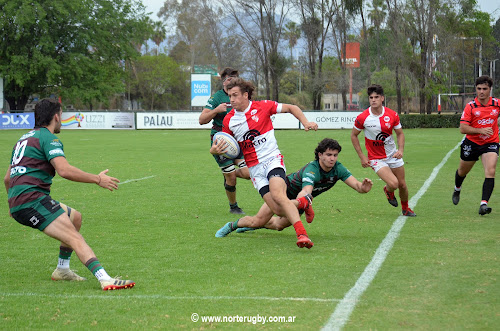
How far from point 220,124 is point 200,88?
44741 mm

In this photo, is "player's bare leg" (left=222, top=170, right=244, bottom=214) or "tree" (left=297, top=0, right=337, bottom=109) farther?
"tree" (left=297, top=0, right=337, bottom=109)

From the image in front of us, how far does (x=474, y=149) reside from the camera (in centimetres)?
1027

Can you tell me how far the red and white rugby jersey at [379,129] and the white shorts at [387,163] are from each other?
62 mm

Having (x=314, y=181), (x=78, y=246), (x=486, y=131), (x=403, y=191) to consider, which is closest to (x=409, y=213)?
(x=403, y=191)

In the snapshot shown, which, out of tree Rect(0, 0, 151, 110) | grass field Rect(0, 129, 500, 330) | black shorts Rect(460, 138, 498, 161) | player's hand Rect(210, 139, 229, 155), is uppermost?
tree Rect(0, 0, 151, 110)

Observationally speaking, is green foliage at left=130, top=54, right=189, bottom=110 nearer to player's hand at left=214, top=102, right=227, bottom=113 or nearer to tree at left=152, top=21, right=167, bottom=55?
tree at left=152, top=21, right=167, bottom=55

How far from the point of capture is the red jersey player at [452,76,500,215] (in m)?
9.97

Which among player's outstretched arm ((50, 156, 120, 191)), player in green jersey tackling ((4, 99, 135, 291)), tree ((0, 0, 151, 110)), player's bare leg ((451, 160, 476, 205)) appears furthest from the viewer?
tree ((0, 0, 151, 110))

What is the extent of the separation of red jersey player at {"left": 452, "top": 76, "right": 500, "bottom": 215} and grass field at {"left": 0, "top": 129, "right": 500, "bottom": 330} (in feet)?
2.32

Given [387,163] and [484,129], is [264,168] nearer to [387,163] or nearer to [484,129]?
[387,163]

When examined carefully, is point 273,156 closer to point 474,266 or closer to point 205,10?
point 474,266

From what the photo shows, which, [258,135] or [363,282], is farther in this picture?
[258,135]

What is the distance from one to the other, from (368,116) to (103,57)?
56.4 m

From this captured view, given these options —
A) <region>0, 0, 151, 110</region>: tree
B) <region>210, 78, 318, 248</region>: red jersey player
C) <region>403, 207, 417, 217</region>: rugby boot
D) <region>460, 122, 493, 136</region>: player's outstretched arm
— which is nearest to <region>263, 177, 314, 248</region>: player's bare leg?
<region>210, 78, 318, 248</region>: red jersey player
